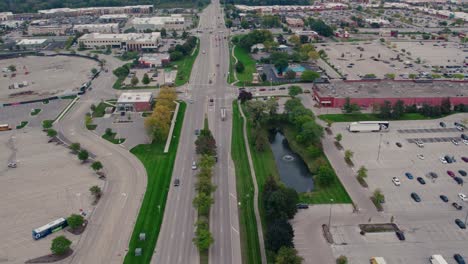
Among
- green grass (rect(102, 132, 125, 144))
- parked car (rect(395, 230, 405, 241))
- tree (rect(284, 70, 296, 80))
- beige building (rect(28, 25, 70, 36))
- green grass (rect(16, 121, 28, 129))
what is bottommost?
parked car (rect(395, 230, 405, 241))

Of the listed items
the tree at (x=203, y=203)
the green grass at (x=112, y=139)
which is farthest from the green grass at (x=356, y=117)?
the green grass at (x=112, y=139)

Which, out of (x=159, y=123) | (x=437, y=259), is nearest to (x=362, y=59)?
(x=159, y=123)

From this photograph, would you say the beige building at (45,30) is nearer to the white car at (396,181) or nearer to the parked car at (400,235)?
the white car at (396,181)

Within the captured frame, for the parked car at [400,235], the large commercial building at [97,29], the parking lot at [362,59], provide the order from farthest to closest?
the large commercial building at [97,29], the parking lot at [362,59], the parked car at [400,235]

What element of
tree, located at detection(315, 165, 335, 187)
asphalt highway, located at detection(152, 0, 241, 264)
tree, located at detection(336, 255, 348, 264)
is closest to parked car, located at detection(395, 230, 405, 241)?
tree, located at detection(336, 255, 348, 264)

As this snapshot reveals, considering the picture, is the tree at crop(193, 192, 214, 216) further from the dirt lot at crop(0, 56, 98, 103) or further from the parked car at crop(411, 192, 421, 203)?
the dirt lot at crop(0, 56, 98, 103)

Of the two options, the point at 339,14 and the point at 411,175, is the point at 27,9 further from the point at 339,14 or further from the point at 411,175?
the point at 411,175

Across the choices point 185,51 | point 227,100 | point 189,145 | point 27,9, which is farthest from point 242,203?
point 27,9

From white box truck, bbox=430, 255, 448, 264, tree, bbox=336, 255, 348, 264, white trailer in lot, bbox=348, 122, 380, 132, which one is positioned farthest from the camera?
white trailer in lot, bbox=348, 122, 380, 132
